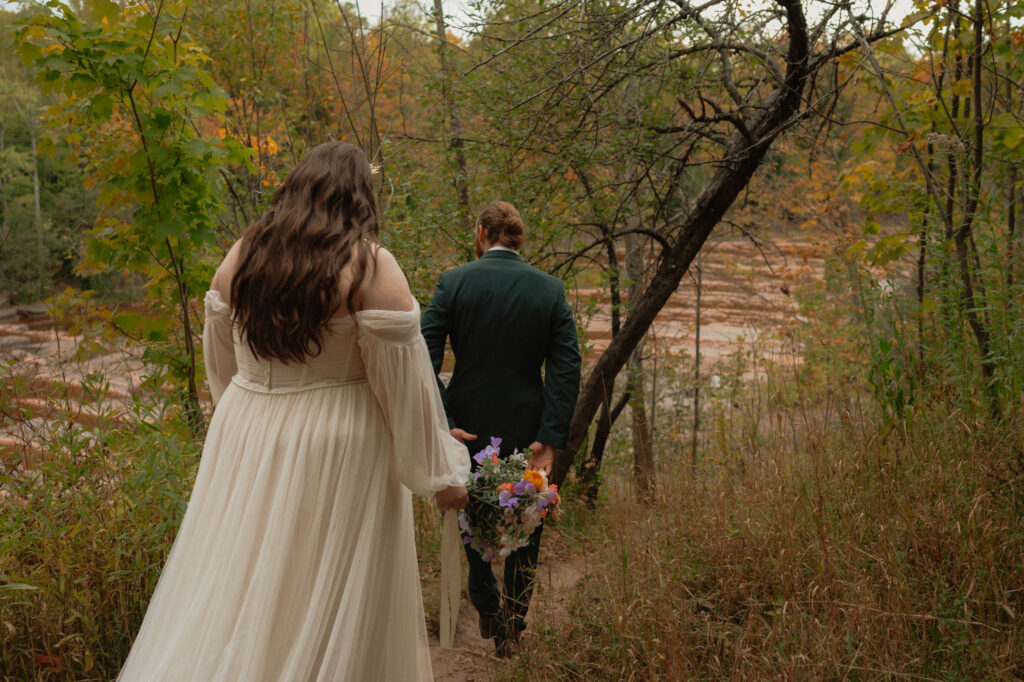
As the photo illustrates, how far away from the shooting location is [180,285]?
4.16 metres

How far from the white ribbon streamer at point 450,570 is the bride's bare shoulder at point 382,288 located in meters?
0.99

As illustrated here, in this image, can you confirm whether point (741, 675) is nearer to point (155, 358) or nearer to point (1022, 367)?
point (1022, 367)

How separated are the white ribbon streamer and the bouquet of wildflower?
0.33ft

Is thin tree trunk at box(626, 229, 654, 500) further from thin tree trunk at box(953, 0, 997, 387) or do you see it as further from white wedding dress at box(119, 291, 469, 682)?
white wedding dress at box(119, 291, 469, 682)

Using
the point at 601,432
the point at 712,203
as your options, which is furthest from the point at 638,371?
the point at 712,203

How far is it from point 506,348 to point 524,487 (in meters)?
0.80

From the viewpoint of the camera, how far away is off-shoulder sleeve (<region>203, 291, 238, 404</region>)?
2.15 metres

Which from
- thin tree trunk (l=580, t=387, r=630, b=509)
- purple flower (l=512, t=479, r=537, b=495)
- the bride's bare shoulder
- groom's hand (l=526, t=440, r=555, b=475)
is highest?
the bride's bare shoulder

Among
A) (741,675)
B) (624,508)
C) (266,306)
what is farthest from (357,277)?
(624,508)

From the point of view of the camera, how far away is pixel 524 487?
2.50 meters

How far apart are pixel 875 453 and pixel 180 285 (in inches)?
142

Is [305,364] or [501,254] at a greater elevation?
[501,254]

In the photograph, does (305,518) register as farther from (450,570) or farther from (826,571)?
(826,571)

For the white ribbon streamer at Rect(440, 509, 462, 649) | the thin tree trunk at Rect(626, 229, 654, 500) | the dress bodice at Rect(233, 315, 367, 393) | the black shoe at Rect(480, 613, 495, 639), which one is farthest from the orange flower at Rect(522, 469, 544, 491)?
the thin tree trunk at Rect(626, 229, 654, 500)
